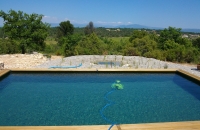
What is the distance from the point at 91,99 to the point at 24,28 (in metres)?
9.76

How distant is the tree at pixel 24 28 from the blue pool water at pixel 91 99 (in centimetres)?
627

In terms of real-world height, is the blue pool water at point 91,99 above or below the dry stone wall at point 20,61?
below

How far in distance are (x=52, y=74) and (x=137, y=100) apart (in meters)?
3.45

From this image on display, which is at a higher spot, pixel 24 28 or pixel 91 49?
pixel 24 28

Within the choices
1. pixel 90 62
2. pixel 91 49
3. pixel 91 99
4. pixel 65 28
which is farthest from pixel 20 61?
pixel 65 28

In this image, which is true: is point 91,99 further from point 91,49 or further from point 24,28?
point 24,28

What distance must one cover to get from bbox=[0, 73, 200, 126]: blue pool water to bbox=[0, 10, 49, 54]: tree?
6.27 metres

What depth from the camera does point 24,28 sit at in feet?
41.9

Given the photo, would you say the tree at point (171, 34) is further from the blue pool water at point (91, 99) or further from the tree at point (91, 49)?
the blue pool water at point (91, 99)

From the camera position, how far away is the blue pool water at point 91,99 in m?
3.84

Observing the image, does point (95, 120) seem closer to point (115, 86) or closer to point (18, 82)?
point (115, 86)

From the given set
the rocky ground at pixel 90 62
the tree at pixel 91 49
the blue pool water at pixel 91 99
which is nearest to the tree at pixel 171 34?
A: the tree at pixel 91 49

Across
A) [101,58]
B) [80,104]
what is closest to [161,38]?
[101,58]

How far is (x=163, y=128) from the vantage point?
298 centimetres
